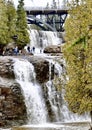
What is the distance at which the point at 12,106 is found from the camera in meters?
24.4

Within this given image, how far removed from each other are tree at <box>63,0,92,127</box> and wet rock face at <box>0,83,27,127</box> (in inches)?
349

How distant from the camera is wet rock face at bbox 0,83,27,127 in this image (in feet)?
79.0

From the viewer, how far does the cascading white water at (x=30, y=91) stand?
2499cm

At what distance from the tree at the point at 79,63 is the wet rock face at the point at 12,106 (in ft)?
29.1

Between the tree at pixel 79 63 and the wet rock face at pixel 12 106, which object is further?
the wet rock face at pixel 12 106

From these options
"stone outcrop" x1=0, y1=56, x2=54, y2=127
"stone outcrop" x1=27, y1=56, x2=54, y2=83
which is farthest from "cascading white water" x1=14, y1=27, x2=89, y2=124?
"stone outcrop" x1=0, y1=56, x2=54, y2=127

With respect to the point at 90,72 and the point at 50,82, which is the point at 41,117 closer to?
the point at 50,82

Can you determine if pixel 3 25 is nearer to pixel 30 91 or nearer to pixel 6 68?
pixel 6 68

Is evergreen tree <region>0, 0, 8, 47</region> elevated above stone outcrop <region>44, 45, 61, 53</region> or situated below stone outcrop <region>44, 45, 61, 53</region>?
above

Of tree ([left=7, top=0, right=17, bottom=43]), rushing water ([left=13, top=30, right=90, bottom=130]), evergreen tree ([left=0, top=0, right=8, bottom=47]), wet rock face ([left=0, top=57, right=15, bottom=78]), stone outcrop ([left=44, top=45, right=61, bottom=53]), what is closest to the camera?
rushing water ([left=13, top=30, right=90, bottom=130])

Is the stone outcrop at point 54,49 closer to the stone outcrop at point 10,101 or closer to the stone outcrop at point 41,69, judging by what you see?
the stone outcrop at point 41,69

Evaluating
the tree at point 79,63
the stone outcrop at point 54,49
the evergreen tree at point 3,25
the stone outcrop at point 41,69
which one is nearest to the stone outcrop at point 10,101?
the stone outcrop at point 41,69

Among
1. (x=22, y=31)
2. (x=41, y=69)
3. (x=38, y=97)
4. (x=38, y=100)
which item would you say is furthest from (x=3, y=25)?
(x=38, y=100)

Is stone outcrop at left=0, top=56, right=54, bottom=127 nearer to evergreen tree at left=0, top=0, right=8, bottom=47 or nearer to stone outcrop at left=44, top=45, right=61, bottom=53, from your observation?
evergreen tree at left=0, top=0, right=8, bottom=47
